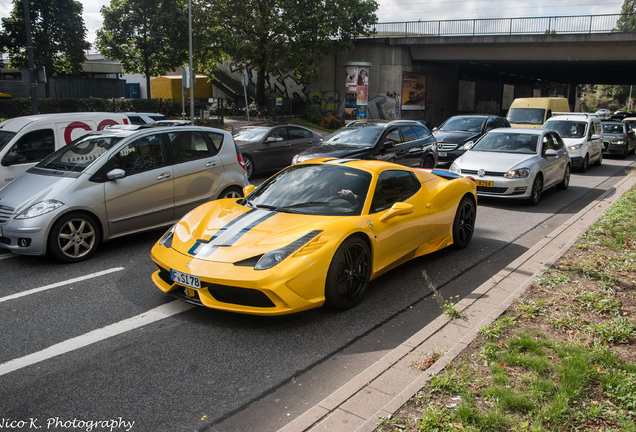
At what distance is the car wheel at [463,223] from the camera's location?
714cm

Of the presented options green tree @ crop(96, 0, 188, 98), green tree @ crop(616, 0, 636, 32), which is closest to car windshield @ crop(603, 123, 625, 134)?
green tree @ crop(616, 0, 636, 32)

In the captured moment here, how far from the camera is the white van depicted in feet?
29.9

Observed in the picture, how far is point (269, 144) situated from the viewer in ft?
50.0

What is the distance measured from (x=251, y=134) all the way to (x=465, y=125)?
7.34m

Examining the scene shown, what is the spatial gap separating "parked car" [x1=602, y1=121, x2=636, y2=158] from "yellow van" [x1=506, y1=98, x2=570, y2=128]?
2.39 metres

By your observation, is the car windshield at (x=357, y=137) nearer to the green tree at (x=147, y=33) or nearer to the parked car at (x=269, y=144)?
the parked car at (x=269, y=144)

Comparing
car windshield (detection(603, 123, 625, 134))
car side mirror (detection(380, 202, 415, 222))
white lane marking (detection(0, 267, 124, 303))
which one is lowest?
white lane marking (detection(0, 267, 124, 303))

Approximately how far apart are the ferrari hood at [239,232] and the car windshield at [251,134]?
9.69 m

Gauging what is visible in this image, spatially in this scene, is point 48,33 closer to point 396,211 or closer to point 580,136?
point 580,136

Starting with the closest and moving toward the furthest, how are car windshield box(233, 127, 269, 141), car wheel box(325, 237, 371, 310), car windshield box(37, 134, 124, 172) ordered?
car wheel box(325, 237, 371, 310) → car windshield box(37, 134, 124, 172) → car windshield box(233, 127, 269, 141)

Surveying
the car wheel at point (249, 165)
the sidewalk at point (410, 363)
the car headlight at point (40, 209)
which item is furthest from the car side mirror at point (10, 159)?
the sidewalk at point (410, 363)

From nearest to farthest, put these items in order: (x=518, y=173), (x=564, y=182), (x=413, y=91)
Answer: (x=518, y=173) < (x=564, y=182) < (x=413, y=91)

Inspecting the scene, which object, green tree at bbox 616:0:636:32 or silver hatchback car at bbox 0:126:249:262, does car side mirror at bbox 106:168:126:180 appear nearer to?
silver hatchback car at bbox 0:126:249:262

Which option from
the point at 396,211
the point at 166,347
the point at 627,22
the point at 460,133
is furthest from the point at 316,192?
the point at 627,22
